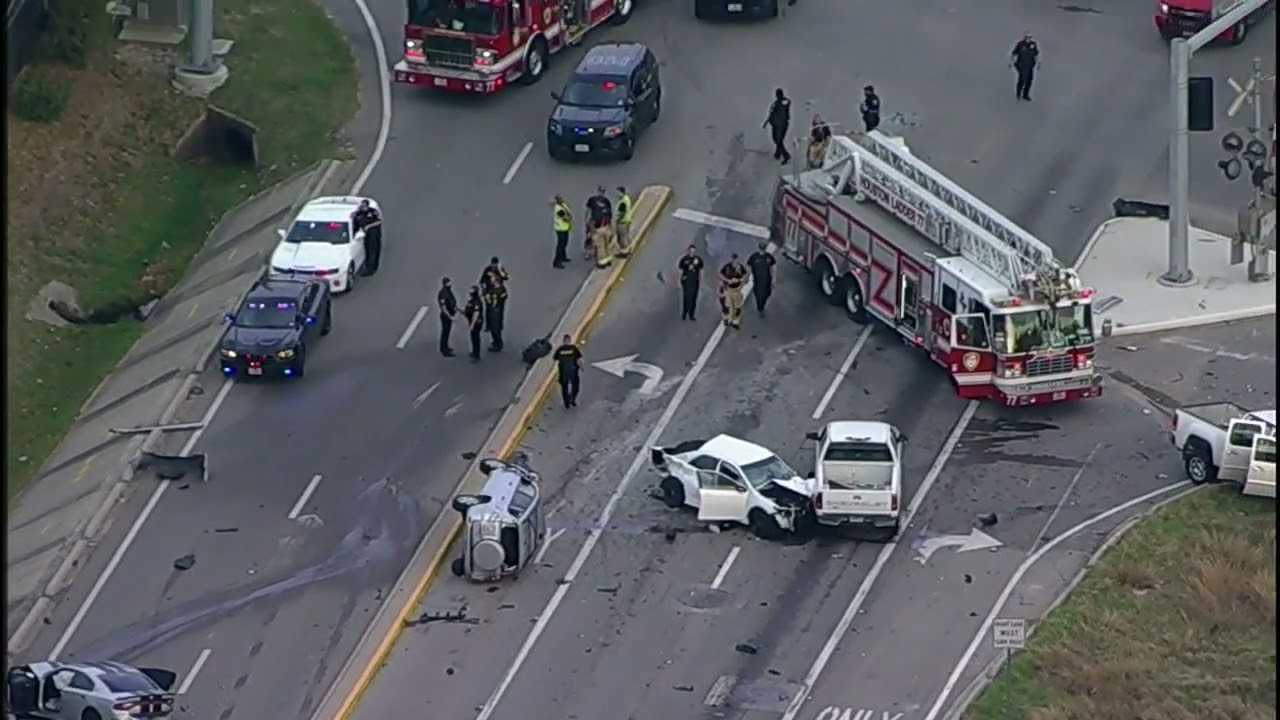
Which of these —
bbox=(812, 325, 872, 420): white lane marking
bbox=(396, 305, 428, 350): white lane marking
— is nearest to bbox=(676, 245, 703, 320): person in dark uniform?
bbox=(812, 325, 872, 420): white lane marking

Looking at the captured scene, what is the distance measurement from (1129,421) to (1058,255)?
710 cm

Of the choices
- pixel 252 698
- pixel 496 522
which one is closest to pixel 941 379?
pixel 496 522

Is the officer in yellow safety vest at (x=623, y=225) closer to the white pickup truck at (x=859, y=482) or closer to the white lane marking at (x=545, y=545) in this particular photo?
the white pickup truck at (x=859, y=482)

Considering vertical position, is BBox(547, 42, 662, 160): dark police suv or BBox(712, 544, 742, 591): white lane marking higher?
BBox(547, 42, 662, 160): dark police suv

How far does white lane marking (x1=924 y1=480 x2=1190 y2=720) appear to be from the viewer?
45469 mm

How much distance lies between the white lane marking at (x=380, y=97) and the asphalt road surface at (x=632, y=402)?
0.79 ft

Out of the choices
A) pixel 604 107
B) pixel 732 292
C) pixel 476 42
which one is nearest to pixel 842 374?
pixel 732 292

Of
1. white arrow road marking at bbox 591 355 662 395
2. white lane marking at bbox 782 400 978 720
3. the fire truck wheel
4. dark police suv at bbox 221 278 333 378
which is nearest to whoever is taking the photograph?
white lane marking at bbox 782 400 978 720

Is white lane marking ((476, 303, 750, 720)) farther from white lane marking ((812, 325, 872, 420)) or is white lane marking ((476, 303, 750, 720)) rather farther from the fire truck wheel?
the fire truck wheel

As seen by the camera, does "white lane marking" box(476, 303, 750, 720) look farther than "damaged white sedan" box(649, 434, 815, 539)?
No

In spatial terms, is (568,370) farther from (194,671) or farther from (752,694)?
(194,671)

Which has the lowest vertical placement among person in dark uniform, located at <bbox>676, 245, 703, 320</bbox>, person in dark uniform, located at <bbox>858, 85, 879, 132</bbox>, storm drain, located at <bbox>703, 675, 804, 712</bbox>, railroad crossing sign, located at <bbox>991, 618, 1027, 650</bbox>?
storm drain, located at <bbox>703, 675, 804, 712</bbox>

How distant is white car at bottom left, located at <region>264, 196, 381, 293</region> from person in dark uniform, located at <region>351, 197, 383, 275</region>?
8cm

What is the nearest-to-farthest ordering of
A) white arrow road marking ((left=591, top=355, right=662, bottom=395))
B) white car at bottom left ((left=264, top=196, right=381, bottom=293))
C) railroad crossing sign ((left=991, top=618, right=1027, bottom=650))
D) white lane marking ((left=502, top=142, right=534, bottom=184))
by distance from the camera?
railroad crossing sign ((left=991, top=618, right=1027, bottom=650))
white arrow road marking ((left=591, top=355, right=662, bottom=395))
white car at bottom left ((left=264, top=196, right=381, bottom=293))
white lane marking ((left=502, top=142, right=534, bottom=184))
